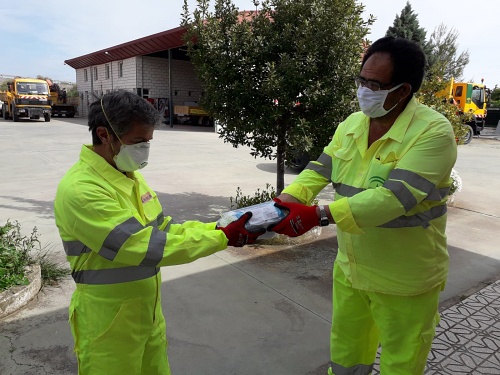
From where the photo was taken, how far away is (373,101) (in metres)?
1.97

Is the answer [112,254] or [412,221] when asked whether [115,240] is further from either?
[412,221]

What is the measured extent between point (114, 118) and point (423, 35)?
→ 2381 cm

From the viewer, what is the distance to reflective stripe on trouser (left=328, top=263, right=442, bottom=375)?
74.6 inches

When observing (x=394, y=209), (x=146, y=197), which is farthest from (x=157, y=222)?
(x=394, y=209)

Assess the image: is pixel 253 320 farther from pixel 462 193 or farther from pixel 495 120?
pixel 495 120

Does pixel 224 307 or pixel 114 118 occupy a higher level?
pixel 114 118

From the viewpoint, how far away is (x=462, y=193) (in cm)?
824

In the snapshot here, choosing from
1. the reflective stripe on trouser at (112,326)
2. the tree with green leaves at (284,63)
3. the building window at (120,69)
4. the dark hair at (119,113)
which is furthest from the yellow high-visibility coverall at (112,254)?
the building window at (120,69)

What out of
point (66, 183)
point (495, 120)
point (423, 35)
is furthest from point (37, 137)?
point (495, 120)


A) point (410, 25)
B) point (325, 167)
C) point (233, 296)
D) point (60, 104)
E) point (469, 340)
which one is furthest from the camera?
point (60, 104)

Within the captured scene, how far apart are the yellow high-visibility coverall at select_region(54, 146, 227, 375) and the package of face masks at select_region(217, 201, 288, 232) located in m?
0.21

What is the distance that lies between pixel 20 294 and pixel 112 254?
2.30 meters

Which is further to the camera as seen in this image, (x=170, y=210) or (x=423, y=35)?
(x=423, y=35)

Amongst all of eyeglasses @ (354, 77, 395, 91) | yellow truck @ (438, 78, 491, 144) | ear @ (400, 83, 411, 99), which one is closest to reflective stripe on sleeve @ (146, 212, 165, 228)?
eyeglasses @ (354, 77, 395, 91)
